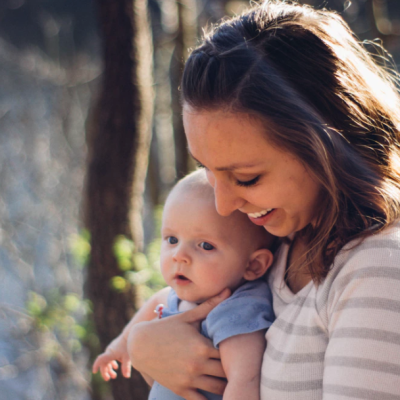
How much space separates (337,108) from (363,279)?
1.51 ft

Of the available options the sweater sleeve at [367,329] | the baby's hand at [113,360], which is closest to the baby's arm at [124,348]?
the baby's hand at [113,360]

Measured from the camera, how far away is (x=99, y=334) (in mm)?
3250

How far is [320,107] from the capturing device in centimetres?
127

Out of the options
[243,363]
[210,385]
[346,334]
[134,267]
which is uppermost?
[346,334]

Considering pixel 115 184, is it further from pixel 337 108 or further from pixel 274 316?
pixel 337 108

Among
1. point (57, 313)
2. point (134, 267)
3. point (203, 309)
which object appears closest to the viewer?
point (203, 309)

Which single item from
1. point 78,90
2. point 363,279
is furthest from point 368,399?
point 78,90

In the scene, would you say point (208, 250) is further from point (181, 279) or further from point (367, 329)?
point (367, 329)

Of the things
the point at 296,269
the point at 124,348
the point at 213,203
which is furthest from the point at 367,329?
the point at 124,348

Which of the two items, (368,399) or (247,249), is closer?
(368,399)

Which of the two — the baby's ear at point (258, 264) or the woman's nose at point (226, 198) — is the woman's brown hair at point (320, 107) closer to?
the woman's nose at point (226, 198)

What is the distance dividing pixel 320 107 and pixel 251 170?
9.7 inches

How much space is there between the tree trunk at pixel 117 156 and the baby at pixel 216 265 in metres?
1.36

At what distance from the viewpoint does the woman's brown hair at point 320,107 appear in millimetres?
1240
